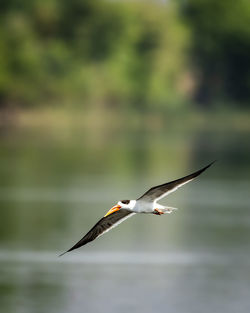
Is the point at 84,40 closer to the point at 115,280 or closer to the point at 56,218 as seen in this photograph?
the point at 56,218

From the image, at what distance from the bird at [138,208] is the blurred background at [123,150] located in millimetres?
6779

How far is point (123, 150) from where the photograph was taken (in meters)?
64.3

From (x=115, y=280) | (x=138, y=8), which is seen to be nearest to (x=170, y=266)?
(x=115, y=280)

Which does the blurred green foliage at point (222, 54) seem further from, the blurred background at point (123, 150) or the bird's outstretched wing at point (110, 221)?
the bird's outstretched wing at point (110, 221)

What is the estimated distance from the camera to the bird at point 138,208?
12.0m

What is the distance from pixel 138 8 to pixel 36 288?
85225 mm

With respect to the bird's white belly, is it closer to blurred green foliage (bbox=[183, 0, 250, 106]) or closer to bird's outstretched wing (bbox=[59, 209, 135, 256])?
bird's outstretched wing (bbox=[59, 209, 135, 256])

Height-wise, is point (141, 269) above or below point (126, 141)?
below

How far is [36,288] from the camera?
21.8 metres

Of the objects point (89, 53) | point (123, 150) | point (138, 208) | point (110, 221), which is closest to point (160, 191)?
point (138, 208)

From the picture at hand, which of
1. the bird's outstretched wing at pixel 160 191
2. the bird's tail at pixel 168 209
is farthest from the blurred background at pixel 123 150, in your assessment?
the bird's tail at pixel 168 209

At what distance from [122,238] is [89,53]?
69.8 metres

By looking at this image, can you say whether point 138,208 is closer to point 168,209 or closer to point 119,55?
point 168,209

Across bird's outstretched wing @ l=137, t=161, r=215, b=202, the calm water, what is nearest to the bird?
bird's outstretched wing @ l=137, t=161, r=215, b=202
